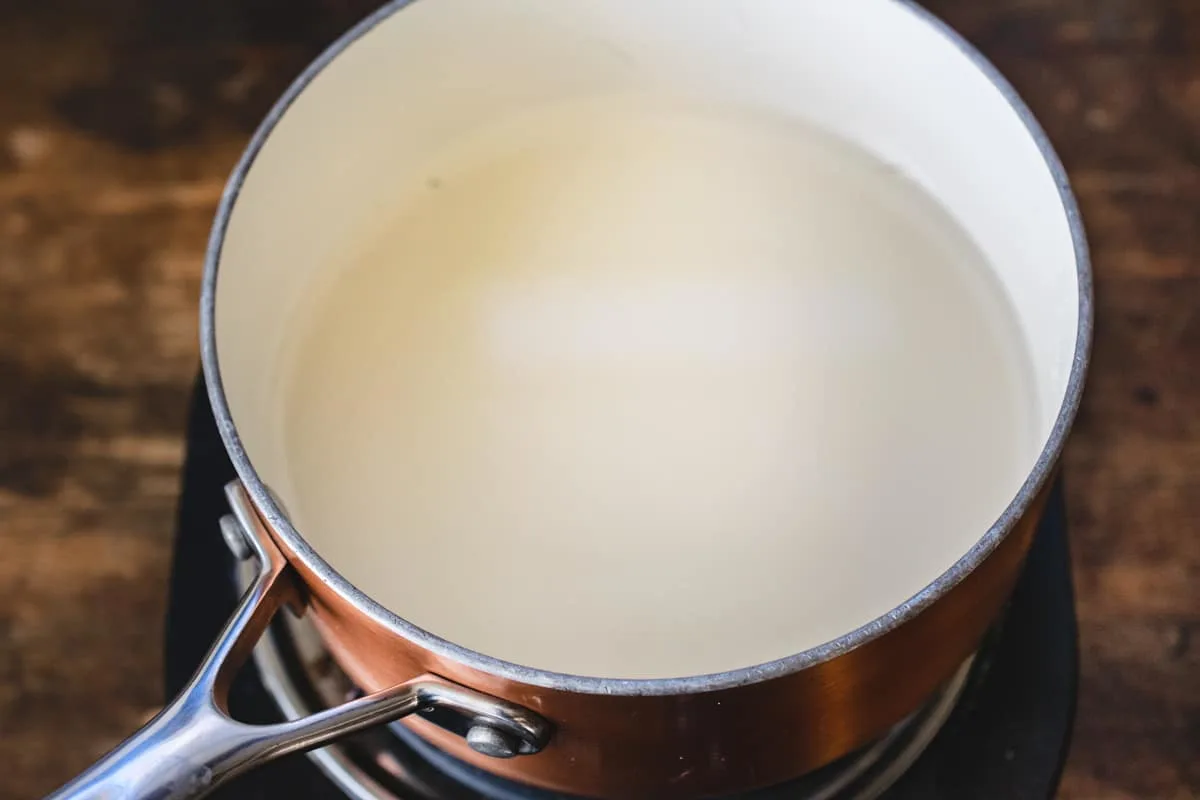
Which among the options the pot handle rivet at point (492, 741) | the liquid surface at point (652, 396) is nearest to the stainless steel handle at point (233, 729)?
the pot handle rivet at point (492, 741)

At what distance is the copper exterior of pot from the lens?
337 mm

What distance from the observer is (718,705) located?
0.34 meters

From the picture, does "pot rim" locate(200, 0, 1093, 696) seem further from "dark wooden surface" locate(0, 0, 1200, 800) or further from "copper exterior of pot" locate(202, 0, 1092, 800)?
"dark wooden surface" locate(0, 0, 1200, 800)

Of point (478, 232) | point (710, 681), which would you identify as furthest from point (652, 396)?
point (710, 681)

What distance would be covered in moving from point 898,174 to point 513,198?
8.1 inches

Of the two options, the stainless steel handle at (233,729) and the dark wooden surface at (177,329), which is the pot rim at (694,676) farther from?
the dark wooden surface at (177,329)

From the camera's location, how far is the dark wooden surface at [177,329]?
534mm

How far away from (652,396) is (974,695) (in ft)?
0.64

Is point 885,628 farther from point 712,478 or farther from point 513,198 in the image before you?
point 513,198

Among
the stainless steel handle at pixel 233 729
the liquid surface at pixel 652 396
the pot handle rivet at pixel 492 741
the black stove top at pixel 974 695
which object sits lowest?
the black stove top at pixel 974 695

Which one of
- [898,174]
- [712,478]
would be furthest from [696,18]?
[712,478]

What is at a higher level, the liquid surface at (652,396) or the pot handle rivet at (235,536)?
the pot handle rivet at (235,536)

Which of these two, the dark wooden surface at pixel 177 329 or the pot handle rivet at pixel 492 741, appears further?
the dark wooden surface at pixel 177 329

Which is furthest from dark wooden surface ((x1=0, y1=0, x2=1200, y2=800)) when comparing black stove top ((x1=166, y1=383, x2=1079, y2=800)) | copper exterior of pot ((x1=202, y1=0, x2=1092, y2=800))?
copper exterior of pot ((x1=202, y1=0, x2=1092, y2=800))
